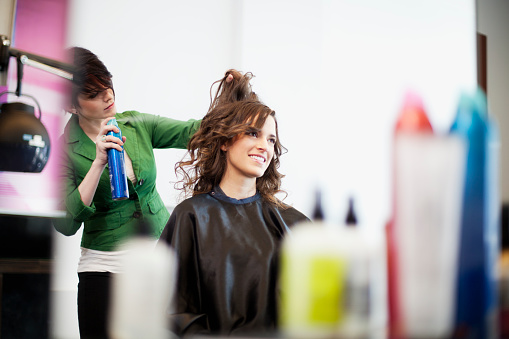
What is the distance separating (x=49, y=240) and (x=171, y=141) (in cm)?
98

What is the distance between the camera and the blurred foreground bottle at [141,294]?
0.62 metres

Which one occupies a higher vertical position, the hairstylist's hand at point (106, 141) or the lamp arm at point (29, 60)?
the lamp arm at point (29, 60)

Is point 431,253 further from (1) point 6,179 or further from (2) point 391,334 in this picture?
(1) point 6,179

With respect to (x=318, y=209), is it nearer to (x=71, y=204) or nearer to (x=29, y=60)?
(x=29, y=60)

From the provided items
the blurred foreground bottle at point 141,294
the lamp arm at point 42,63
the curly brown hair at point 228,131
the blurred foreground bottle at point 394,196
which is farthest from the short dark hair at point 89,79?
the blurred foreground bottle at point 394,196

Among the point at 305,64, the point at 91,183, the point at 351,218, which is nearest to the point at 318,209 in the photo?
the point at 351,218

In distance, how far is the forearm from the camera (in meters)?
2.01

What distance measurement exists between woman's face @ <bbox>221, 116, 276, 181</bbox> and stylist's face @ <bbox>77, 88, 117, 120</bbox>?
2.13 feet

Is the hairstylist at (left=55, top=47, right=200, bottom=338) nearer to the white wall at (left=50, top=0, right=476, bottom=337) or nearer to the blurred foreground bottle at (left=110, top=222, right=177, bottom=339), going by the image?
the white wall at (left=50, top=0, right=476, bottom=337)

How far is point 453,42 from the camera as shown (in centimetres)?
262

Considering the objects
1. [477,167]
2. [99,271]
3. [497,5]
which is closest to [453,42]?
[497,5]

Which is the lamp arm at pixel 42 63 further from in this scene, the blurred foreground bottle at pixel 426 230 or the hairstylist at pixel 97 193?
the blurred foreground bottle at pixel 426 230

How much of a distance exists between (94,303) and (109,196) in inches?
17.3

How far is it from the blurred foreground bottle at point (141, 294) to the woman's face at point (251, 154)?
3.82 ft
